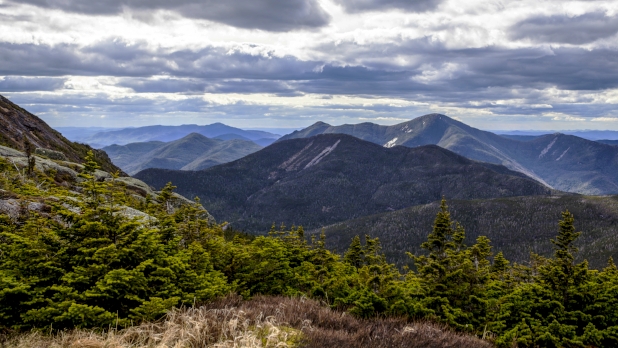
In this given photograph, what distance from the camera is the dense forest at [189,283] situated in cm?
1025

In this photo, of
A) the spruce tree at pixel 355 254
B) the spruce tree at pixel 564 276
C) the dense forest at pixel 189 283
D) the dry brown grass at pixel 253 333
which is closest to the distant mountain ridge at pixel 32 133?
the spruce tree at pixel 355 254

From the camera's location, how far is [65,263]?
1120cm

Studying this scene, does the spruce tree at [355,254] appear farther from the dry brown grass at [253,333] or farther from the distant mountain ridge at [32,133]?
the distant mountain ridge at [32,133]

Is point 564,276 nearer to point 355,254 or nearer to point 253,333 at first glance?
point 253,333

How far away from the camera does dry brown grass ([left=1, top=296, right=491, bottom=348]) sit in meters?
9.17

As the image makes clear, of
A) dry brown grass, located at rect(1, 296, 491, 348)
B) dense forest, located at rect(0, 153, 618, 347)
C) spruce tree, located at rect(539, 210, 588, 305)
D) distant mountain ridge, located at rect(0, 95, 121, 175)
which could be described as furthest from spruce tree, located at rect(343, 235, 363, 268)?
distant mountain ridge, located at rect(0, 95, 121, 175)

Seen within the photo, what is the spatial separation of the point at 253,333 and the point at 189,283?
3.73 meters

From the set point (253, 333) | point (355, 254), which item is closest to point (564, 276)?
point (253, 333)

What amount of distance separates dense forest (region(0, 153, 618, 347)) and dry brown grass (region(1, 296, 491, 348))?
57 centimetres

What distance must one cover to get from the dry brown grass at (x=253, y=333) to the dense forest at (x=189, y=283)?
1.85ft

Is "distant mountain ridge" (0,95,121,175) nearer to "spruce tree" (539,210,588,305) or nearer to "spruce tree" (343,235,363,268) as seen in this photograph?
"spruce tree" (343,235,363,268)

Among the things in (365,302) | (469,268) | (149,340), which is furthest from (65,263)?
(469,268)

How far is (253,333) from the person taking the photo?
9.80m

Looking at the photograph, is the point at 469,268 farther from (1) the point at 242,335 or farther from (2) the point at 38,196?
(2) the point at 38,196
